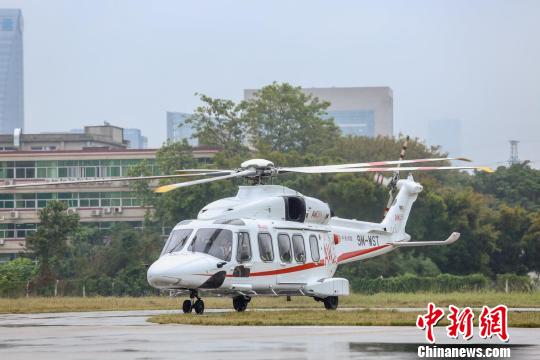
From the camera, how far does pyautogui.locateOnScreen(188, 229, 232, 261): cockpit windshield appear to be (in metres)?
29.4

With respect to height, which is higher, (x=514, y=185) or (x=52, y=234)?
(x=514, y=185)

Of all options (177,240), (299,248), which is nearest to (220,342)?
(177,240)

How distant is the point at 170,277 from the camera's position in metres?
28.3

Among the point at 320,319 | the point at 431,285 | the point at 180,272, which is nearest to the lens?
the point at 320,319

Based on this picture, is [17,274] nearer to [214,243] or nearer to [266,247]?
[266,247]

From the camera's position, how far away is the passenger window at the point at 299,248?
1247 inches

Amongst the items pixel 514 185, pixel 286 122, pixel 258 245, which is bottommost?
pixel 258 245

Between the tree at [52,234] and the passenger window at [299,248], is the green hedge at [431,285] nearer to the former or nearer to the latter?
Result: the passenger window at [299,248]

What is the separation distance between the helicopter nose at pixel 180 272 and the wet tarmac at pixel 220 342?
321 centimetres

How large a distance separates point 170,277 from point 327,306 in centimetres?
564

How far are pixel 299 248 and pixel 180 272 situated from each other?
4506mm

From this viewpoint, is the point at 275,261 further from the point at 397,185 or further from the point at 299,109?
the point at 299,109

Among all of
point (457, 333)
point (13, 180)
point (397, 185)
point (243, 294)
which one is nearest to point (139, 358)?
point (457, 333)

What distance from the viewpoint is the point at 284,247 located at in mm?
31297
